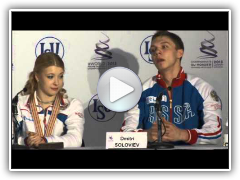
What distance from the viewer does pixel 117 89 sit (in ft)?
28.3

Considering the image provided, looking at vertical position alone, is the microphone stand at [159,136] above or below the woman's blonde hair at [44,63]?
below

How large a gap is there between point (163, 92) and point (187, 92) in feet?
0.95

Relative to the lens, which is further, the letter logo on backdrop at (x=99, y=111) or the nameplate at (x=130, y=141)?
the letter logo on backdrop at (x=99, y=111)

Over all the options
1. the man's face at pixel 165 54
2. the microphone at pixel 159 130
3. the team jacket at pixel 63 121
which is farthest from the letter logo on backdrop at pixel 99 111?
the man's face at pixel 165 54

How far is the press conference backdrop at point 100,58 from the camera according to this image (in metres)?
8.75

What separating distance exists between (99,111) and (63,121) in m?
0.45

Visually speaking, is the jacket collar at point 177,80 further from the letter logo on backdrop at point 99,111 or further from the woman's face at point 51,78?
the woman's face at point 51,78

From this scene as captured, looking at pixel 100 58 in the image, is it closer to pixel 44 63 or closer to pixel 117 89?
pixel 117 89

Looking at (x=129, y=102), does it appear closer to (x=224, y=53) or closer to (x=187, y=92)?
(x=187, y=92)

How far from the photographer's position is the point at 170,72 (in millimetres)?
8781

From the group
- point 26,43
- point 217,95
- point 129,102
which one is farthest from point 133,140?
point 26,43

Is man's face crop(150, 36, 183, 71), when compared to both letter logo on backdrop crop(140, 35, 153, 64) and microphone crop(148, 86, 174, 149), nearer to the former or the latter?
letter logo on backdrop crop(140, 35, 153, 64)

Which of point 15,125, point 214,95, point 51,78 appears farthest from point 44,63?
point 214,95
